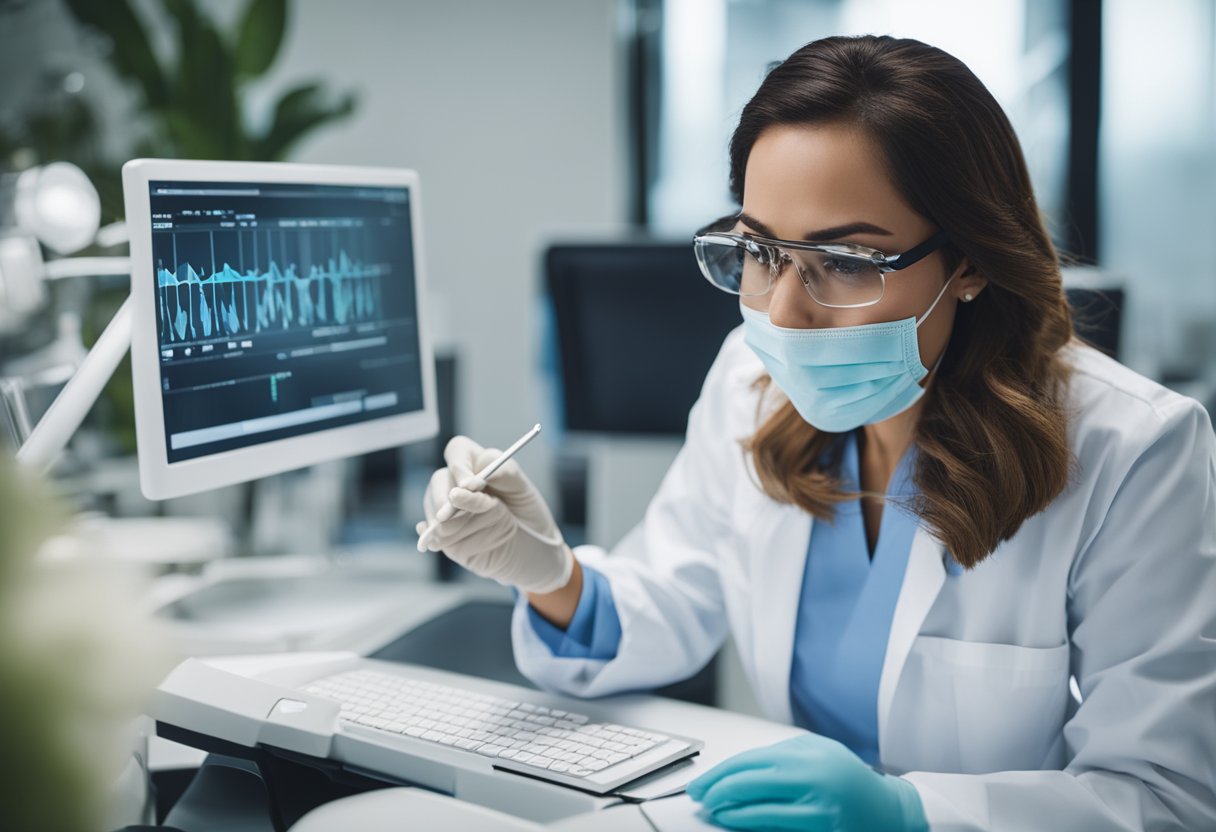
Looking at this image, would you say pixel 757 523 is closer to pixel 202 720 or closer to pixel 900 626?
pixel 900 626

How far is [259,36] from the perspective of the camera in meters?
2.94

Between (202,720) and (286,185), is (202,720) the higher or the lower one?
the lower one

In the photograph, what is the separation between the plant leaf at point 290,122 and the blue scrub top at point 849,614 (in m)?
2.27

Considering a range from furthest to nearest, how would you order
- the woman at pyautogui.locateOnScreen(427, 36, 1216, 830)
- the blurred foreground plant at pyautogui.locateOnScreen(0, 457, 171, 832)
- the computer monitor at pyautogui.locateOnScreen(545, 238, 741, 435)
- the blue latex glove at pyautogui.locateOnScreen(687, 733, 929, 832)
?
the computer monitor at pyautogui.locateOnScreen(545, 238, 741, 435) < the woman at pyautogui.locateOnScreen(427, 36, 1216, 830) < the blue latex glove at pyautogui.locateOnScreen(687, 733, 929, 832) < the blurred foreground plant at pyautogui.locateOnScreen(0, 457, 171, 832)

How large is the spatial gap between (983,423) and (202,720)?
2.51ft

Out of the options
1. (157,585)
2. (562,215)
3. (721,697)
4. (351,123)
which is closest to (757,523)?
(721,697)

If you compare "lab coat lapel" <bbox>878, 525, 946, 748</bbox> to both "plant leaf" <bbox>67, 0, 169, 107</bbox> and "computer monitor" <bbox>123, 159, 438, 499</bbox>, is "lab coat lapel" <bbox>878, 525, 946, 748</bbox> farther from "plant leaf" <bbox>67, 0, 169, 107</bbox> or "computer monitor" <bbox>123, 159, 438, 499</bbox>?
"plant leaf" <bbox>67, 0, 169, 107</bbox>

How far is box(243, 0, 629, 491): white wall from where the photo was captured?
370 cm

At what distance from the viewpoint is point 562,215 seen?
3.78 m

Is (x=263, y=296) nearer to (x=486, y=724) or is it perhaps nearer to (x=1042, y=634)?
(x=486, y=724)

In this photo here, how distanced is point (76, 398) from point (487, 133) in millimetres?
2913

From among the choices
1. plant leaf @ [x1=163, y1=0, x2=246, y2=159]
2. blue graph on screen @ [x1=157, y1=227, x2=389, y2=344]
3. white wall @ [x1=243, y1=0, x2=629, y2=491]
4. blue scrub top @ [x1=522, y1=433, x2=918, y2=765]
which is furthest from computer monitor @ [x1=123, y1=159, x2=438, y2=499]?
white wall @ [x1=243, y1=0, x2=629, y2=491]

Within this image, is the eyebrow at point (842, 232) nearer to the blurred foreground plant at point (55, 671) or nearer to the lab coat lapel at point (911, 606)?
the lab coat lapel at point (911, 606)

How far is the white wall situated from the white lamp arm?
8.38 feet
